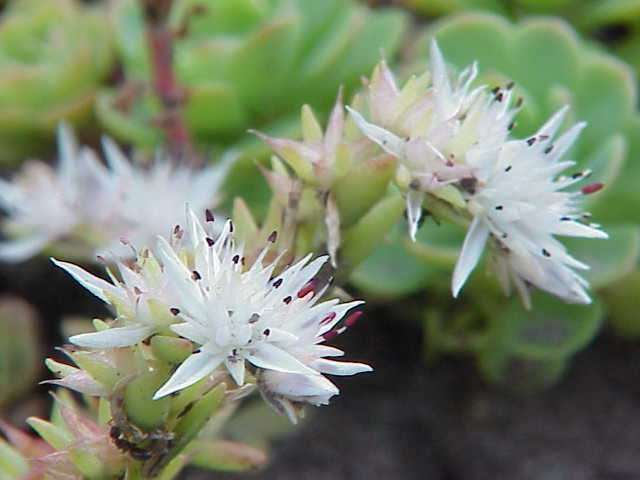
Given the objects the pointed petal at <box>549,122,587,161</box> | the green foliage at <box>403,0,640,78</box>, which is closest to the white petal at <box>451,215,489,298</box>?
the pointed petal at <box>549,122,587,161</box>

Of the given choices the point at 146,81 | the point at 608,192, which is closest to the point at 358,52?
the point at 146,81

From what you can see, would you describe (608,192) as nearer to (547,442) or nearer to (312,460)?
(547,442)

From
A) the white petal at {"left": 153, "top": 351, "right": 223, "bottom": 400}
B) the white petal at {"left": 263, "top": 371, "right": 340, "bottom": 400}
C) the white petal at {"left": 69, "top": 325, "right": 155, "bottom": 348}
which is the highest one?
the white petal at {"left": 69, "top": 325, "right": 155, "bottom": 348}

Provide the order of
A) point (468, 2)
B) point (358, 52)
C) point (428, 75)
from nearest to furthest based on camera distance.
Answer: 1. point (428, 75)
2. point (358, 52)
3. point (468, 2)

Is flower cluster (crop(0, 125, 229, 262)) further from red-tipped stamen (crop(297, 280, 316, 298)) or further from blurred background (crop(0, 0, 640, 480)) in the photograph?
red-tipped stamen (crop(297, 280, 316, 298))

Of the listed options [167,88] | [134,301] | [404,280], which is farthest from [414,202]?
[167,88]

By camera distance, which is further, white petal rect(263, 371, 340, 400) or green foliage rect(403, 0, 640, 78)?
green foliage rect(403, 0, 640, 78)
